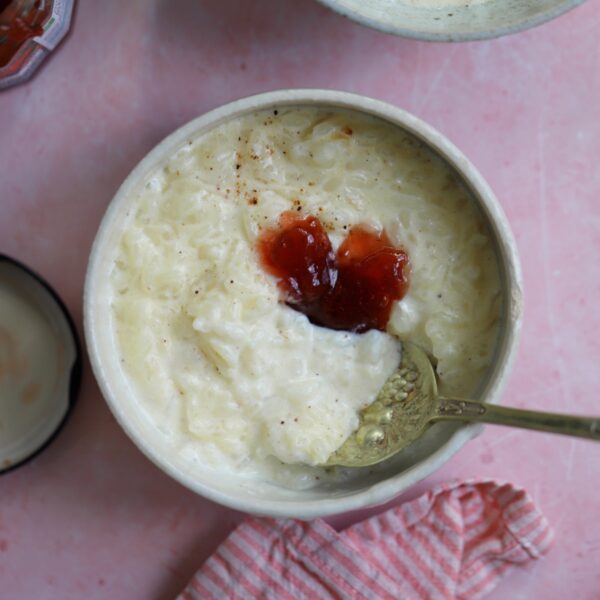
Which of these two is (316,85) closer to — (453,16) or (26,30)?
(453,16)

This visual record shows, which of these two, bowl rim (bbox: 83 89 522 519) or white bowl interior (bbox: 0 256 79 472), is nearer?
bowl rim (bbox: 83 89 522 519)

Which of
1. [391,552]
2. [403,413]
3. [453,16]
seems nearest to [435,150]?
[453,16]

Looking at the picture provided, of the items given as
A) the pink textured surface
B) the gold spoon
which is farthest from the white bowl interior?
the gold spoon

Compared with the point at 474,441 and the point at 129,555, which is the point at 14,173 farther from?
the point at 474,441

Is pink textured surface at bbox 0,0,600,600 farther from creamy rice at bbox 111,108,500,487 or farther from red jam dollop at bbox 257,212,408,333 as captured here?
red jam dollop at bbox 257,212,408,333

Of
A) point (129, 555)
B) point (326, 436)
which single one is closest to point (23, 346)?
point (129, 555)
